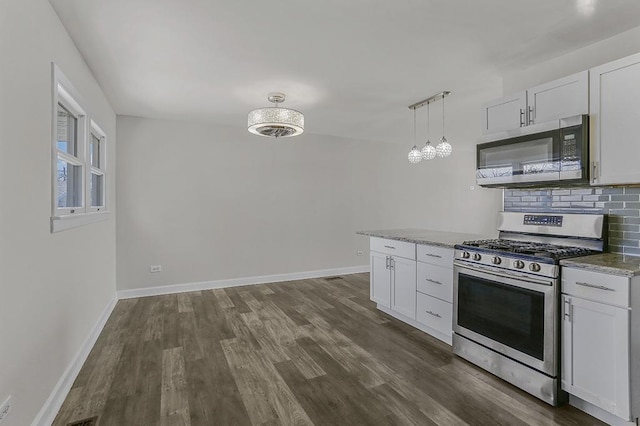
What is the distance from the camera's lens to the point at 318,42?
2.55m

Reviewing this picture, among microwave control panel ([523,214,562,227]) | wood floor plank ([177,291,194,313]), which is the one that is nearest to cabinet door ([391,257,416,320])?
microwave control panel ([523,214,562,227])

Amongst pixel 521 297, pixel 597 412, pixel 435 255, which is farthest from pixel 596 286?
pixel 435 255

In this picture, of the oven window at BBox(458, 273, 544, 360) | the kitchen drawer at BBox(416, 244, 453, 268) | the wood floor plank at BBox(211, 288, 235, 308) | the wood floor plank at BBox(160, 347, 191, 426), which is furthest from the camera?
the wood floor plank at BBox(211, 288, 235, 308)

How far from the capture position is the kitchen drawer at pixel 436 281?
9.67ft

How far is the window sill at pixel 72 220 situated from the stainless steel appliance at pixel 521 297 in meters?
2.99

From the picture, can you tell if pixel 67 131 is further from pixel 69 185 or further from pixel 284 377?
pixel 284 377

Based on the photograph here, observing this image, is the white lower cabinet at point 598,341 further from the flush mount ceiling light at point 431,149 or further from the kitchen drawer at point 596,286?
the flush mount ceiling light at point 431,149

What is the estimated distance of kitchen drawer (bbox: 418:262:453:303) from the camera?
2948 millimetres

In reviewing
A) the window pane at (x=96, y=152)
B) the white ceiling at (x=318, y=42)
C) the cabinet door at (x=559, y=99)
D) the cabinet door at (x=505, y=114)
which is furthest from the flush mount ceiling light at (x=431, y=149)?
the window pane at (x=96, y=152)

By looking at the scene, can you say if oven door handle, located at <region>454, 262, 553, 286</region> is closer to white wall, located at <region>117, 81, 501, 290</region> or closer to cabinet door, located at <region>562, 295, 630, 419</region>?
cabinet door, located at <region>562, 295, 630, 419</region>

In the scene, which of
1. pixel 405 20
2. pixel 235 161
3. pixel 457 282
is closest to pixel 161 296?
pixel 235 161

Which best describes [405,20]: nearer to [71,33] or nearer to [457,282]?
[457,282]

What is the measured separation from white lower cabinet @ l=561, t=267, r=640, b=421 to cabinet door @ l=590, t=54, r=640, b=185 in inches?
30.7

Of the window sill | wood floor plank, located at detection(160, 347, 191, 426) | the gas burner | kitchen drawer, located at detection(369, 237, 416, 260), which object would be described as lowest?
wood floor plank, located at detection(160, 347, 191, 426)
